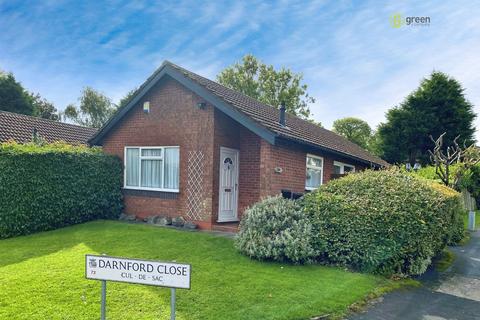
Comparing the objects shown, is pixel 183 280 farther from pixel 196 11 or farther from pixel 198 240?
pixel 196 11

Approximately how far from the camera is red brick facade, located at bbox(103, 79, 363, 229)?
34.3ft

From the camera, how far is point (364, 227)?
6934 millimetres

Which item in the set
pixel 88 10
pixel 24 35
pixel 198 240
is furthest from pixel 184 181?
pixel 24 35

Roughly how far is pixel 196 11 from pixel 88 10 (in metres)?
3.53

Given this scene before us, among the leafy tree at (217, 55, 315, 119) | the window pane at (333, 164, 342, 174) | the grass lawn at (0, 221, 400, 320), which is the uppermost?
the leafy tree at (217, 55, 315, 119)

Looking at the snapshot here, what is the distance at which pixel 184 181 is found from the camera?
11.0m

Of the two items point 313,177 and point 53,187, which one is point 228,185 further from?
point 53,187

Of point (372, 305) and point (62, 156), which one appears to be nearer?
point (372, 305)

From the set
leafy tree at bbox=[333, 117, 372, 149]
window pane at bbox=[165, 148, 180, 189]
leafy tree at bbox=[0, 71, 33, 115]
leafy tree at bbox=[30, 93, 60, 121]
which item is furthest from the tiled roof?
leafy tree at bbox=[30, 93, 60, 121]

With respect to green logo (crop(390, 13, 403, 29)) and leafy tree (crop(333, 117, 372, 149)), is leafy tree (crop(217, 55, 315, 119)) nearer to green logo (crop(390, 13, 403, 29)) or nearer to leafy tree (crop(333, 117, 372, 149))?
leafy tree (crop(333, 117, 372, 149))

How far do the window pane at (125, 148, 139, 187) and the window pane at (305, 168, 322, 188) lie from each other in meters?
6.29

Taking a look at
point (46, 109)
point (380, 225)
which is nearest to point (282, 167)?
point (380, 225)

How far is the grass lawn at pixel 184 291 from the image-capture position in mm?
4621

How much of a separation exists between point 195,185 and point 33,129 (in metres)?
11.0
